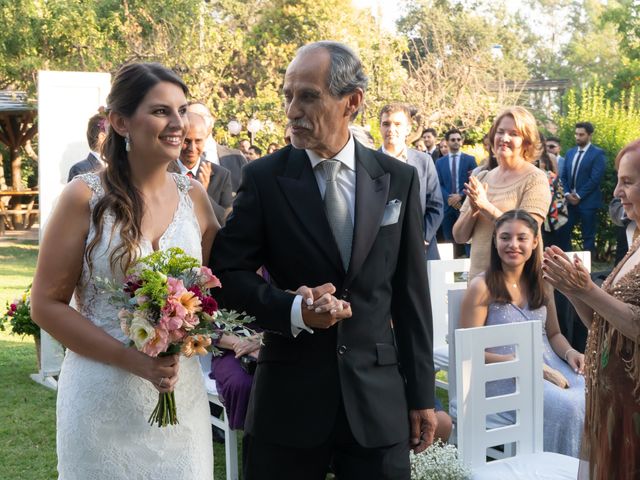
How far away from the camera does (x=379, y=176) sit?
3010 millimetres

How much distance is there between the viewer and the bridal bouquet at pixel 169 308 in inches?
104

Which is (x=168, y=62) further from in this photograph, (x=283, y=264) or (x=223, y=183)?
(x=283, y=264)

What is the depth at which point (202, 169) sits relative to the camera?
20.4 feet

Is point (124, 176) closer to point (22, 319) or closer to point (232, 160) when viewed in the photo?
point (232, 160)

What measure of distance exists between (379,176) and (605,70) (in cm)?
7979

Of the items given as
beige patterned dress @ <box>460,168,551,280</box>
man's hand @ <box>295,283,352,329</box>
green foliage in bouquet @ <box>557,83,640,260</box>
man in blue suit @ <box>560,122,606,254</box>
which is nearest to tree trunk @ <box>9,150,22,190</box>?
green foliage in bouquet @ <box>557,83,640,260</box>

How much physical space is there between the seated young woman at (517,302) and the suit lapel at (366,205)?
2.62m

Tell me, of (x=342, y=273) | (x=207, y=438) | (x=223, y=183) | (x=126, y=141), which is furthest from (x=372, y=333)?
(x=223, y=183)

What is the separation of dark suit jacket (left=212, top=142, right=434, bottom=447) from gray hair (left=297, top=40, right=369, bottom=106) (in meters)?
0.24

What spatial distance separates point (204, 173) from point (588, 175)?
35.4 feet

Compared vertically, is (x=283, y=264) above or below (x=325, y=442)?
above

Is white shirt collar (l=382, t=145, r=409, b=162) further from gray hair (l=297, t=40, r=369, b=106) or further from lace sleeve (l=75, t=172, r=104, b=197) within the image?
lace sleeve (l=75, t=172, r=104, b=197)

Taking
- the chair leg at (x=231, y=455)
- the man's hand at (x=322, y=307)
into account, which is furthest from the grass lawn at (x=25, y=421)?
the man's hand at (x=322, y=307)

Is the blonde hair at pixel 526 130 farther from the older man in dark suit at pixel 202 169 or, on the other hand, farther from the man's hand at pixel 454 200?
the man's hand at pixel 454 200
